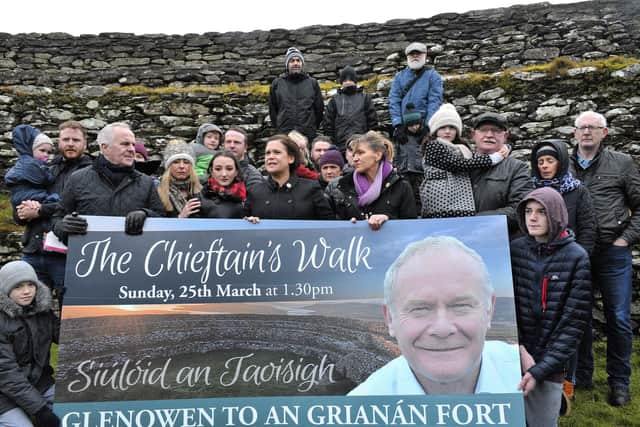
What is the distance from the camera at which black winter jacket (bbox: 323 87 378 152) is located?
755 centimetres

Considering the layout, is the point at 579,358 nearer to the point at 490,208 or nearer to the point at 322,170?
the point at 490,208

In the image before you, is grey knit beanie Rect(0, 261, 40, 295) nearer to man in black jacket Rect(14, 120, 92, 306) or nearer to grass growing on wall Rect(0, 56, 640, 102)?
man in black jacket Rect(14, 120, 92, 306)

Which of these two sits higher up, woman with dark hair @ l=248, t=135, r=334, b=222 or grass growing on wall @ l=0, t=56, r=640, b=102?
grass growing on wall @ l=0, t=56, r=640, b=102

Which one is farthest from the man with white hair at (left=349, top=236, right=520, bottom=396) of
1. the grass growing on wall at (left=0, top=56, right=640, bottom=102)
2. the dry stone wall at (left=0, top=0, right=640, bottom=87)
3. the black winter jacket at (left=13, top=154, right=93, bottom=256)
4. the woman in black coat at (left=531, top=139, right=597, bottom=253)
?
the dry stone wall at (left=0, top=0, right=640, bottom=87)

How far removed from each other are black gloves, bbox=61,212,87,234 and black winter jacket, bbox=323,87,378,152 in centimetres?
424

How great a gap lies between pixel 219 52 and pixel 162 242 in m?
9.43

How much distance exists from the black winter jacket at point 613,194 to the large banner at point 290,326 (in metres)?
1.61

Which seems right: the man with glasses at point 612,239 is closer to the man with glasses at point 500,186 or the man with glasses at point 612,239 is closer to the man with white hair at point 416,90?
the man with glasses at point 500,186

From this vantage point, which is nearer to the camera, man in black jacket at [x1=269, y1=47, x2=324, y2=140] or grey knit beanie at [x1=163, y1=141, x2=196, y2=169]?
grey knit beanie at [x1=163, y1=141, x2=196, y2=169]

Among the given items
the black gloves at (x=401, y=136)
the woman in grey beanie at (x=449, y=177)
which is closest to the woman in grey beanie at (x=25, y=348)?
the woman in grey beanie at (x=449, y=177)

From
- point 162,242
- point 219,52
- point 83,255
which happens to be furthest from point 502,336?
point 219,52

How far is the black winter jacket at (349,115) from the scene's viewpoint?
24.8 ft

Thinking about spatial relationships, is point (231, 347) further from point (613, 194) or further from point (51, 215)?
point (613, 194)

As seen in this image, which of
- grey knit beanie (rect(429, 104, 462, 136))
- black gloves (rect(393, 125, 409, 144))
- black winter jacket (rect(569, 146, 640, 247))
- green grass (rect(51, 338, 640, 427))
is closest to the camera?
green grass (rect(51, 338, 640, 427))
